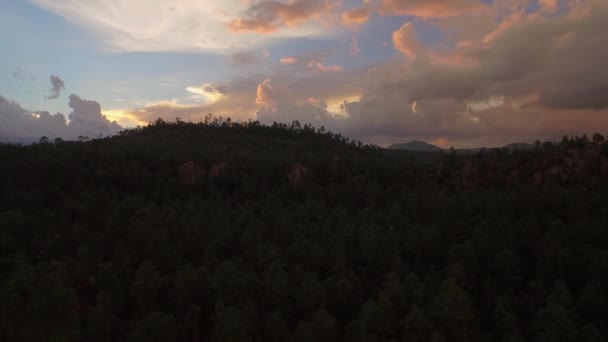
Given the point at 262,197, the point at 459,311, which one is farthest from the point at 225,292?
the point at 262,197

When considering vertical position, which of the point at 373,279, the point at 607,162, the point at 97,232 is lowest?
the point at 373,279

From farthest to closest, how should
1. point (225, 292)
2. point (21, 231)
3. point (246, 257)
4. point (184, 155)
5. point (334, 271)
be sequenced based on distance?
point (184, 155), point (21, 231), point (246, 257), point (334, 271), point (225, 292)

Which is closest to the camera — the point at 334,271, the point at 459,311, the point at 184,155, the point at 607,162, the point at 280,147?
the point at 459,311

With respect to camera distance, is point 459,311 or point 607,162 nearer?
point 459,311

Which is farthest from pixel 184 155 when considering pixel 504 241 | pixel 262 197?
pixel 504 241

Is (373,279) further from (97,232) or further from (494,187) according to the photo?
(494,187)

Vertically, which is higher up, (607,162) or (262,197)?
(607,162)

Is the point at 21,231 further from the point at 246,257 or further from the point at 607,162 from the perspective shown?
the point at 607,162
